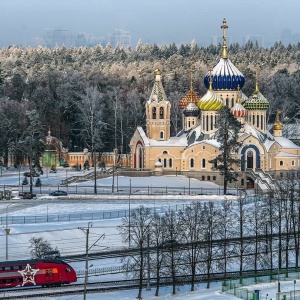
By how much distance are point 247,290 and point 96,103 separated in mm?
54916

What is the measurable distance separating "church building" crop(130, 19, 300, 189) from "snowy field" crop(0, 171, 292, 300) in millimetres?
2022

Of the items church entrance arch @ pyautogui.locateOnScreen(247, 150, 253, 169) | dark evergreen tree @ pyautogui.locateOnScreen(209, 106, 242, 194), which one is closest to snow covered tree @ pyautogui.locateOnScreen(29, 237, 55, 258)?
dark evergreen tree @ pyautogui.locateOnScreen(209, 106, 242, 194)

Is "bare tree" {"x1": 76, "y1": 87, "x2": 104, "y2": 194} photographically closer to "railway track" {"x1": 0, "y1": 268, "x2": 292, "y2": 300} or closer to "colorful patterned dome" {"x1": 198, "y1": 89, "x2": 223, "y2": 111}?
"colorful patterned dome" {"x1": 198, "y1": 89, "x2": 223, "y2": 111}

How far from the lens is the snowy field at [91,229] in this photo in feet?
174

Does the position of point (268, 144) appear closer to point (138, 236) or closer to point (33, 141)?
point (33, 141)

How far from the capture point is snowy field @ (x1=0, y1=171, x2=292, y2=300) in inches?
2088

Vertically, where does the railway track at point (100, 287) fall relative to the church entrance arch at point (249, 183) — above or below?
below

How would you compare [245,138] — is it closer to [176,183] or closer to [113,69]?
[176,183]

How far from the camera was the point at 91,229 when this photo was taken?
6475cm

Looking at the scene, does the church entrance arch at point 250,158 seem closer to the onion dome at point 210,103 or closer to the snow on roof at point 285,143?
the snow on roof at point 285,143

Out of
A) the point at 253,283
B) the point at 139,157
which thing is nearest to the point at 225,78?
the point at 139,157

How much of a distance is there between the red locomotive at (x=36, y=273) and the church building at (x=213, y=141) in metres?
32.8

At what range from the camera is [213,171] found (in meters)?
85.4

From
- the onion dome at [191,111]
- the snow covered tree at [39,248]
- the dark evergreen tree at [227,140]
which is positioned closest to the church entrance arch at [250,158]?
the dark evergreen tree at [227,140]
